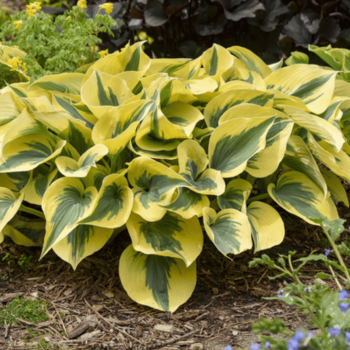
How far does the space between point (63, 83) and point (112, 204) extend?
81cm

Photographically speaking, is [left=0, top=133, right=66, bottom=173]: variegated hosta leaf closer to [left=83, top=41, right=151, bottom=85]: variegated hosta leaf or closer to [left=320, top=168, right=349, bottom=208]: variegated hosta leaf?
[left=83, top=41, right=151, bottom=85]: variegated hosta leaf

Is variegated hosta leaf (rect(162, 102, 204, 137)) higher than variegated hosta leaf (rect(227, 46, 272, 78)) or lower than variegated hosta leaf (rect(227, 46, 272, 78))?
higher

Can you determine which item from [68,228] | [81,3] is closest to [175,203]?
A: [68,228]

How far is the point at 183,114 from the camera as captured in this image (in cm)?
251

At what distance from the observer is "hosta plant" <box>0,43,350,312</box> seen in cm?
216

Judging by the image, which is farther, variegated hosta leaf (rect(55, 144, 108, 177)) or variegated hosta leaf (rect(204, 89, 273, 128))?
variegated hosta leaf (rect(204, 89, 273, 128))

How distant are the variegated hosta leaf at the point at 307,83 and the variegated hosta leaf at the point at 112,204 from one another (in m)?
1.03

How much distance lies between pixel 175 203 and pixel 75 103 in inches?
33.4

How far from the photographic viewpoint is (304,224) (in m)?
2.77

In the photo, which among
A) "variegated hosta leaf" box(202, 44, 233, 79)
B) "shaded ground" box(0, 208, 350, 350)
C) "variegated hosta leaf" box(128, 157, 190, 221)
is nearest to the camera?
"shaded ground" box(0, 208, 350, 350)

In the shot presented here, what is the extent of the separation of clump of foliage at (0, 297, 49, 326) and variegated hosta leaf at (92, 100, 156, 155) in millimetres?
720

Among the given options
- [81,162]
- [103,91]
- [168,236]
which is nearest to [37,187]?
[81,162]

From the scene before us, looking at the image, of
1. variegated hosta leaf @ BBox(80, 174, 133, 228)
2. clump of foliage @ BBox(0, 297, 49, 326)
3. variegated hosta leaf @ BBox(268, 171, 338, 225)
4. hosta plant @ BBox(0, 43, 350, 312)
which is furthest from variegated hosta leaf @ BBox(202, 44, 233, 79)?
clump of foliage @ BBox(0, 297, 49, 326)

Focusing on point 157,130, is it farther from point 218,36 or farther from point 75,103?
point 218,36
